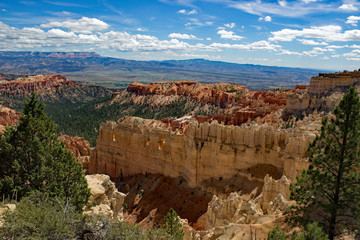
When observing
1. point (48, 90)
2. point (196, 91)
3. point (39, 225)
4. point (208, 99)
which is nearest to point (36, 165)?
point (39, 225)

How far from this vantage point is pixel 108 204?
2133 cm

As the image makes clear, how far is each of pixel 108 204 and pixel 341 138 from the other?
14913 mm

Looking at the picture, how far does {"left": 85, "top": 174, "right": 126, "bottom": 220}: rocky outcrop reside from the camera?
19.4 metres

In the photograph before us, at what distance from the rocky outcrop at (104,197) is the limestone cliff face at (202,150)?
9.70 metres

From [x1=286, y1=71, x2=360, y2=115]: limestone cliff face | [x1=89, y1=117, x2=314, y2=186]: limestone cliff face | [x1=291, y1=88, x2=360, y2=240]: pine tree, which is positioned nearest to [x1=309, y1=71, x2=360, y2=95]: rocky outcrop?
[x1=286, y1=71, x2=360, y2=115]: limestone cliff face

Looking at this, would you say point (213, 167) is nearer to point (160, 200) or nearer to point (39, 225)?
point (160, 200)

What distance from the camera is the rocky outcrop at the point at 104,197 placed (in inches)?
765

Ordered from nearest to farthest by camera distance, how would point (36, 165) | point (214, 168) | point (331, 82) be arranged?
point (36, 165) → point (214, 168) → point (331, 82)

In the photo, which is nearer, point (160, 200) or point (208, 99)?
point (160, 200)

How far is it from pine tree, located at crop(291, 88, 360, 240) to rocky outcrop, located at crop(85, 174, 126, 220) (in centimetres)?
1134

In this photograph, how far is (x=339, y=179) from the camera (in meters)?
14.4

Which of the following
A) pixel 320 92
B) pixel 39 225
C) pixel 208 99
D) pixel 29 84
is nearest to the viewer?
pixel 39 225

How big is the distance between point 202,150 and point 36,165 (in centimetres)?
1603

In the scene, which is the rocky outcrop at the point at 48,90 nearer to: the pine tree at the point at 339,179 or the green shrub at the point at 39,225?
the green shrub at the point at 39,225
